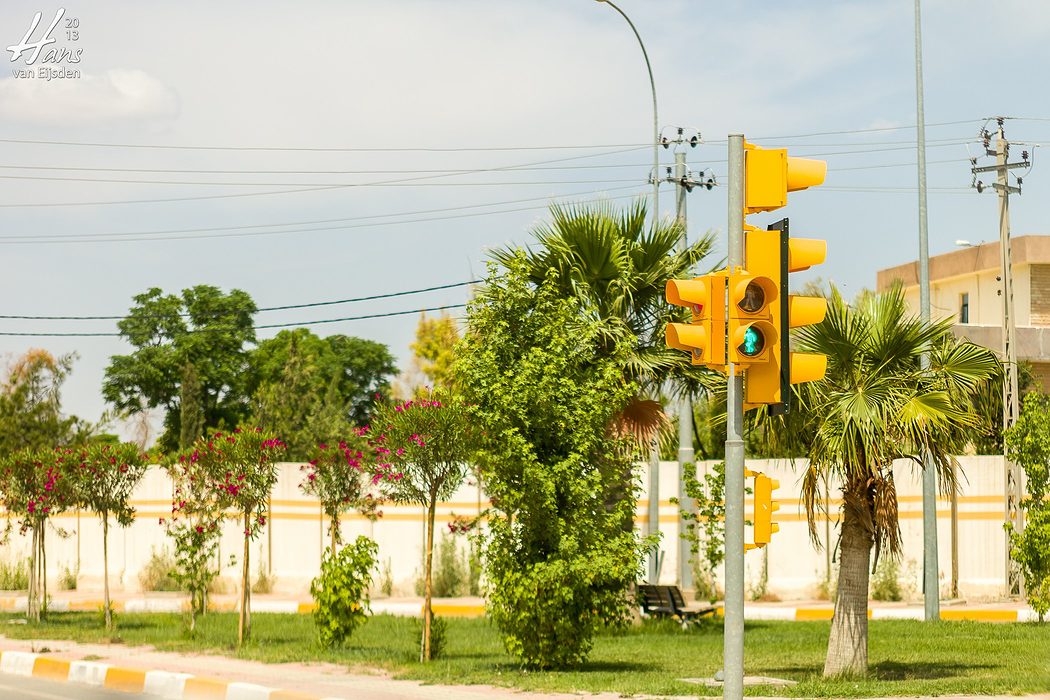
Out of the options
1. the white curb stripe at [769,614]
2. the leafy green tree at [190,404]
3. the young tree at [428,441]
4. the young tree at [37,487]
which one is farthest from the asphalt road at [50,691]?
the leafy green tree at [190,404]

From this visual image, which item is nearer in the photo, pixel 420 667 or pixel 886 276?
pixel 420 667

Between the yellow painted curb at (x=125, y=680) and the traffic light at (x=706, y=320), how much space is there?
8555mm

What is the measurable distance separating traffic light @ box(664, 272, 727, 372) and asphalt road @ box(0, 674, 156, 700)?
26.4 ft

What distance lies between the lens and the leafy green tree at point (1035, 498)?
1895 centimetres

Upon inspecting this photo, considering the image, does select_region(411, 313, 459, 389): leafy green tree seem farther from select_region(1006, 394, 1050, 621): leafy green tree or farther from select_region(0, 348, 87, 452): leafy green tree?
select_region(1006, 394, 1050, 621): leafy green tree

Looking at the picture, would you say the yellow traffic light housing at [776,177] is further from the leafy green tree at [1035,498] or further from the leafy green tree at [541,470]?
the leafy green tree at [1035,498]

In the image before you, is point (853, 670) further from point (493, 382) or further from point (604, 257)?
point (604, 257)

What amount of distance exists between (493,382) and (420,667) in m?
3.32

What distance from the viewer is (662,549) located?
27172 mm

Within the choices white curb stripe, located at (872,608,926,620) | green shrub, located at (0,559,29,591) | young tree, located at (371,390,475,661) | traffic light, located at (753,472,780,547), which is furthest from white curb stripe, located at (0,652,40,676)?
green shrub, located at (0,559,29,591)

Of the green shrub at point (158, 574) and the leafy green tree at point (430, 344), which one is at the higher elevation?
the leafy green tree at point (430, 344)

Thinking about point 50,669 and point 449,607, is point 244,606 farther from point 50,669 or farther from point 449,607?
point 449,607

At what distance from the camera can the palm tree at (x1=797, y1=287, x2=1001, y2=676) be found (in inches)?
514

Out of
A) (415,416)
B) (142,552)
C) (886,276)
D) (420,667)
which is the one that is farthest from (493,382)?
(886,276)
